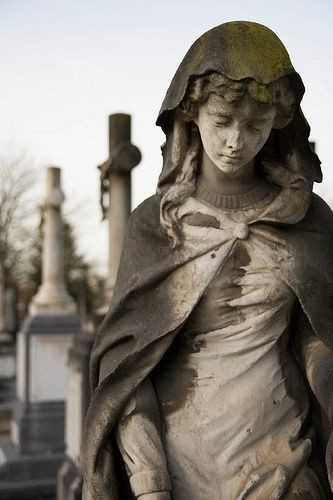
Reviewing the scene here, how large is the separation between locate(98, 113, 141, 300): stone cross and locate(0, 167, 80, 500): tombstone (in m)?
3.02

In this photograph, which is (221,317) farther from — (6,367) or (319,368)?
(6,367)

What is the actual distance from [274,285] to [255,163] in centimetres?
43

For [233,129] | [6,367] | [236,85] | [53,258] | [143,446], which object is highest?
[236,85]

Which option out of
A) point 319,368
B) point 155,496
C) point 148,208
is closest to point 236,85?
point 148,208

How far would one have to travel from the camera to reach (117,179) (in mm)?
8055

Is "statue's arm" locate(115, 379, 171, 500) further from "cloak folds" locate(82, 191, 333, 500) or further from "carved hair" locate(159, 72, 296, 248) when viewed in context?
"carved hair" locate(159, 72, 296, 248)

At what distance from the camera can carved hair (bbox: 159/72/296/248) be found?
6.57 ft

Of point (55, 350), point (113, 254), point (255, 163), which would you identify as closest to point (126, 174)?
point (113, 254)

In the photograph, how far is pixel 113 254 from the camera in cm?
807

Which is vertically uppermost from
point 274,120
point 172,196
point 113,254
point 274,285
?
point 274,120

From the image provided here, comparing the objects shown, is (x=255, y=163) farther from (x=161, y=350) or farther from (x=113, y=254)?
(x=113, y=254)

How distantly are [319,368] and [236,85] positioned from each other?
0.87 m

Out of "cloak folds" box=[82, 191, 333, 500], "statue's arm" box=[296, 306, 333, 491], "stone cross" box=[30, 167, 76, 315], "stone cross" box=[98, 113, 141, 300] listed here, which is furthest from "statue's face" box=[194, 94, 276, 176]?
"stone cross" box=[30, 167, 76, 315]

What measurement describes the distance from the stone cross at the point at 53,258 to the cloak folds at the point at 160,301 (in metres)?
9.65
